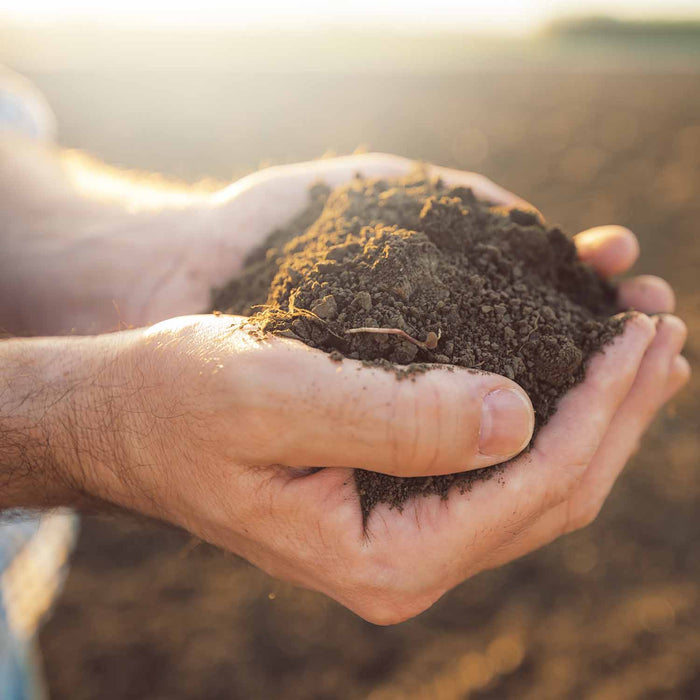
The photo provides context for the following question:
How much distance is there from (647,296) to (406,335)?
4.04 feet

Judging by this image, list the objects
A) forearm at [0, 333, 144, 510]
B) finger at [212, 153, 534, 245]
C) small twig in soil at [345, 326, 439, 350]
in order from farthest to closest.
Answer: finger at [212, 153, 534, 245]
forearm at [0, 333, 144, 510]
small twig in soil at [345, 326, 439, 350]

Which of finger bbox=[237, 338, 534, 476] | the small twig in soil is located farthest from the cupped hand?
the small twig in soil

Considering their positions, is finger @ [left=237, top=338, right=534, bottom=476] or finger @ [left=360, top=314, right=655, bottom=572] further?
finger @ [left=360, top=314, right=655, bottom=572]

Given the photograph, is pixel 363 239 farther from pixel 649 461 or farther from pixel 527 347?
pixel 649 461

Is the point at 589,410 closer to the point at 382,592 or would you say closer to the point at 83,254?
the point at 382,592

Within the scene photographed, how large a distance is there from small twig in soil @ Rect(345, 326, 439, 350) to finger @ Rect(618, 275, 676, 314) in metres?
1.08

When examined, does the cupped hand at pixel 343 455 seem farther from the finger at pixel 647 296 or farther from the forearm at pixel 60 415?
the finger at pixel 647 296

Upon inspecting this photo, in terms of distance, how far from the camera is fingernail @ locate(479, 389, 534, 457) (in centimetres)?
133

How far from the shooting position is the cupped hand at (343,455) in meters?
1.26

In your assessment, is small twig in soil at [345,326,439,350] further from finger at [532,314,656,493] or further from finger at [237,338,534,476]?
finger at [532,314,656,493]

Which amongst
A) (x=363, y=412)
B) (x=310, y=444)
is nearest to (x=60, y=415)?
(x=310, y=444)

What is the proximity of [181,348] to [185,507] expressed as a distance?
45 centimetres

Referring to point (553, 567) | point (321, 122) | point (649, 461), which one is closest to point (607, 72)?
point (321, 122)

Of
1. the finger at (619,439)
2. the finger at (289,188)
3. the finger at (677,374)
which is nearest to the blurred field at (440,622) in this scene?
the finger at (677,374)
